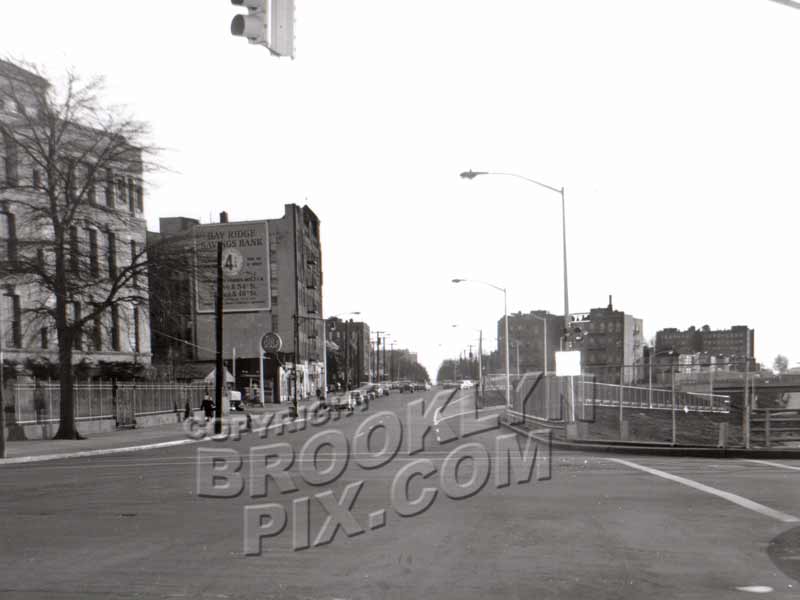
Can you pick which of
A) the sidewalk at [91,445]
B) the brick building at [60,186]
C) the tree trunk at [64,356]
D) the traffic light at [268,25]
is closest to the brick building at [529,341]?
the sidewalk at [91,445]

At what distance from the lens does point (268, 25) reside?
263 inches

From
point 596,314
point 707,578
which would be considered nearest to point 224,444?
point 707,578

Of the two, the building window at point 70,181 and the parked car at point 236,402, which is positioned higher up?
the building window at point 70,181

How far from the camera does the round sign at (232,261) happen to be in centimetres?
3472

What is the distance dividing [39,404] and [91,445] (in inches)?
288

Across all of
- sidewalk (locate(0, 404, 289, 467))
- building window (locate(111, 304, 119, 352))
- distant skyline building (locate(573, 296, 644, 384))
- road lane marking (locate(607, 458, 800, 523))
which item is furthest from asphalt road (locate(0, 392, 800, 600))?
distant skyline building (locate(573, 296, 644, 384))

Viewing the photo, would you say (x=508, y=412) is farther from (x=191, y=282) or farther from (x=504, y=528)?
(x=504, y=528)

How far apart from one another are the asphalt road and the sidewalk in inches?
366

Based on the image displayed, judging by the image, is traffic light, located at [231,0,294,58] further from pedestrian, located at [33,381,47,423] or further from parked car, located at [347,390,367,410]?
parked car, located at [347,390,367,410]

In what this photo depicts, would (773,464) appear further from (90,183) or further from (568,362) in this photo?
(90,183)

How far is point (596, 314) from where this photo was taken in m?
158

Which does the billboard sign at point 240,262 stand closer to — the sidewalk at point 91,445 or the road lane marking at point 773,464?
the sidewalk at point 91,445

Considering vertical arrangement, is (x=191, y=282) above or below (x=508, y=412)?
above

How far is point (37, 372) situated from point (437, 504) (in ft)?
117
